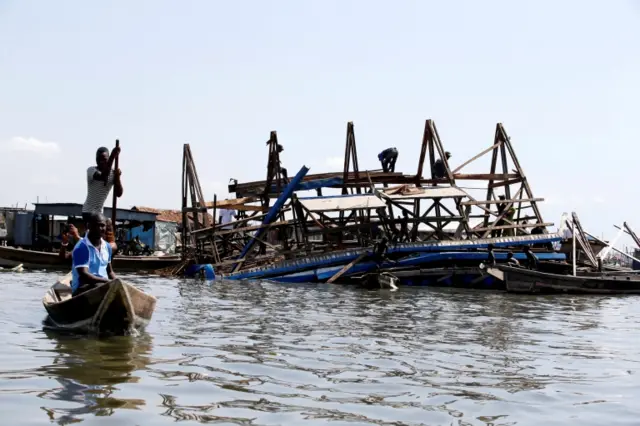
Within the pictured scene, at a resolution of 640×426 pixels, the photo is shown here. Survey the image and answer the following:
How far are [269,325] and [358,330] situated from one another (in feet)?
4.21

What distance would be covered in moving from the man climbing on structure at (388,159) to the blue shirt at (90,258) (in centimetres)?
1626

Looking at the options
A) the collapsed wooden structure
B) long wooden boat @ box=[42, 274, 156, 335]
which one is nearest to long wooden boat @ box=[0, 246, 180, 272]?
the collapsed wooden structure

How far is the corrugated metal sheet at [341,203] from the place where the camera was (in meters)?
21.7

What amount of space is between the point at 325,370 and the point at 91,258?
149 inches

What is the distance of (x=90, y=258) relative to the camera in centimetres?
Answer: 902

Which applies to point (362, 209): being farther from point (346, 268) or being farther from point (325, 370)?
point (325, 370)

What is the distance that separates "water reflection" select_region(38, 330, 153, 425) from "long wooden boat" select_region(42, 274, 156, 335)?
0.64 feet

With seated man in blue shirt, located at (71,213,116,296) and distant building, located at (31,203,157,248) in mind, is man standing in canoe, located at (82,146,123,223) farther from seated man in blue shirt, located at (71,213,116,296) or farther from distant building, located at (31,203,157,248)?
distant building, located at (31,203,157,248)

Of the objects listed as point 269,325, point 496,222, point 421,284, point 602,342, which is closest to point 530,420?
point 602,342

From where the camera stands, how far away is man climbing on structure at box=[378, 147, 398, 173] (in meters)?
24.6

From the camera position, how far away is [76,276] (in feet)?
29.9

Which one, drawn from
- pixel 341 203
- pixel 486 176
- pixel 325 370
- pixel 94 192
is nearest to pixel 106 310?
pixel 94 192

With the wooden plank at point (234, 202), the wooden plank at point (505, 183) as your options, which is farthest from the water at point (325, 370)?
the wooden plank at point (234, 202)

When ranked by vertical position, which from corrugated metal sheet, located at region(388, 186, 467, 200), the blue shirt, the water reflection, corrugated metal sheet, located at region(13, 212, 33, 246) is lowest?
the water reflection
